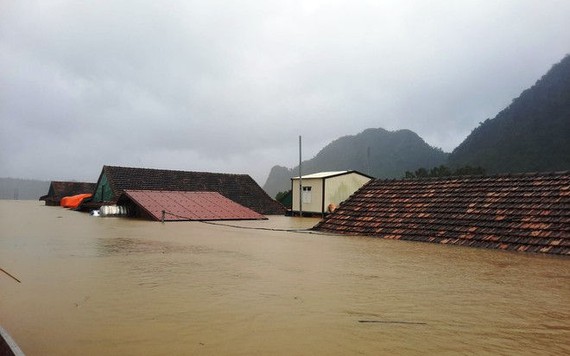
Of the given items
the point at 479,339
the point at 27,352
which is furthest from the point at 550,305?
the point at 27,352

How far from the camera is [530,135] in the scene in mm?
51594

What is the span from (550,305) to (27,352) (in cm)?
535

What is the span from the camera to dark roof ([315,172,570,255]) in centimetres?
1074

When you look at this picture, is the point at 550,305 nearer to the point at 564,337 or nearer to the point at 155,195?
the point at 564,337

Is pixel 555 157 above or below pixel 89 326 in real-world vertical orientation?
above

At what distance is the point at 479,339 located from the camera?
3.96 metres

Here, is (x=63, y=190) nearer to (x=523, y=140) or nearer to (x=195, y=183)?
(x=195, y=183)

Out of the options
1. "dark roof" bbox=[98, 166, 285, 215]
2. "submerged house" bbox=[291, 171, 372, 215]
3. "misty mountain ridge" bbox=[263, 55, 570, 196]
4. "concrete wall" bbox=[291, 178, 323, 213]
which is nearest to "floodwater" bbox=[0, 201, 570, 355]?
"submerged house" bbox=[291, 171, 372, 215]

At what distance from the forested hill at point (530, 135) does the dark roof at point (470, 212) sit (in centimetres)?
3562

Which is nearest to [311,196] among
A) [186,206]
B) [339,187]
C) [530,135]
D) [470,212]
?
[339,187]

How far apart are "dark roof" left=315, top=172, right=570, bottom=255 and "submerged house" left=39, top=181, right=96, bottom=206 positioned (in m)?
34.1

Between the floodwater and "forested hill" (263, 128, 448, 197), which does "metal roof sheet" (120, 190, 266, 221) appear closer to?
the floodwater

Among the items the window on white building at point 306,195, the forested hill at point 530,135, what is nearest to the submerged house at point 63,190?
the window on white building at point 306,195

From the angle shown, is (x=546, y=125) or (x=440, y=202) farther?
(x=546, y=125)
